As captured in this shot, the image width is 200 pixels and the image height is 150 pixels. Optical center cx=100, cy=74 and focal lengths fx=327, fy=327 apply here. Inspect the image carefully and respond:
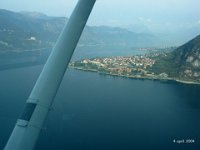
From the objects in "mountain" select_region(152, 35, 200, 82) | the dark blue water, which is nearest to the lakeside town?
"mountain" select_region(152, 35, 200, 82)

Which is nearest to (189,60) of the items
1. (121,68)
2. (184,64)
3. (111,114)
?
(184,64)

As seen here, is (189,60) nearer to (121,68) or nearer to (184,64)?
(184,64)

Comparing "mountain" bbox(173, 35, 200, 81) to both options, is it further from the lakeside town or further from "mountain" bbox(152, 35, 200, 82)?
the lakeside town

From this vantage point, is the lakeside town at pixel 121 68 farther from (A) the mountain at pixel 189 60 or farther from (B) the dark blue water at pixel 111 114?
(B) the dark blue water at pixel 111 114

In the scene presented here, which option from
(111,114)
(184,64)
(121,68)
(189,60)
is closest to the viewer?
(111,114)

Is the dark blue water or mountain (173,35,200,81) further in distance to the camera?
mountain (173,35,200,81)

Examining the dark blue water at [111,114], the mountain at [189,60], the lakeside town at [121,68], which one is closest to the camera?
the dark blue water at [111,114]

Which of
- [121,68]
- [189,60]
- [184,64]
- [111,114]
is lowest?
[111,114]

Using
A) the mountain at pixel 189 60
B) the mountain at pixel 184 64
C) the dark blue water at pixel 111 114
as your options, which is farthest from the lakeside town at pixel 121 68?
the dark blue water at pixel 111 114

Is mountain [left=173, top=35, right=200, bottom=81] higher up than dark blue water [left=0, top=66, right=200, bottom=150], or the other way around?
mountain [left=173, top=35, right=200, bottom=81]

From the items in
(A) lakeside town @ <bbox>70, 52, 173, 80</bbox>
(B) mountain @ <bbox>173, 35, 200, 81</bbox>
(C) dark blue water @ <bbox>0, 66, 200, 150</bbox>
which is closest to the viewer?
(C) dark blue water @ <bbox>0, 66, 200, 150</bbox>
